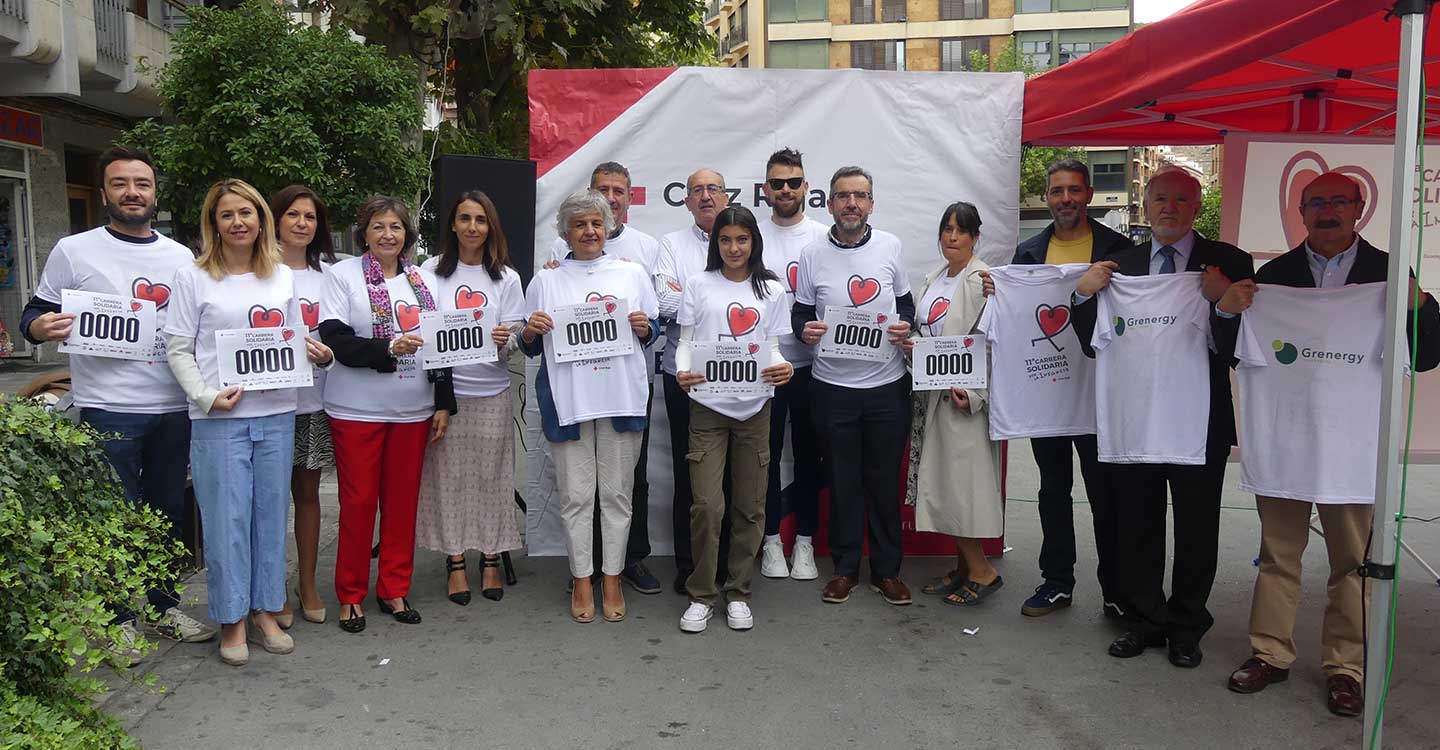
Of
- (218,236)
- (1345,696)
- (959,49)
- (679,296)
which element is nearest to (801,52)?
(959,49)

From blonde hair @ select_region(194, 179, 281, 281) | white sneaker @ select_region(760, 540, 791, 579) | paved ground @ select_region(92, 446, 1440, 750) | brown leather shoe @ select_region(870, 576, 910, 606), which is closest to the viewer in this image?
paved ground @ select_region(92, 446, 1440, 750)

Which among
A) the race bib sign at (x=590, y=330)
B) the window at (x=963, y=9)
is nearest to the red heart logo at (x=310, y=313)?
the race bib sign at (x=590, y=330)

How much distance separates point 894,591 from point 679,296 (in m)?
1.78

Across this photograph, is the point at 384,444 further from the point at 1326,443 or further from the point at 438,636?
the point at 1326,443

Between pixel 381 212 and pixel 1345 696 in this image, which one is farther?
pixel 381 212

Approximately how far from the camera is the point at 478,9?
405 inches

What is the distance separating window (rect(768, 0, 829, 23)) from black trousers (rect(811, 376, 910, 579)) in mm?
54306

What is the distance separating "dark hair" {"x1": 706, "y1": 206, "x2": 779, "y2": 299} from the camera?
505 cm

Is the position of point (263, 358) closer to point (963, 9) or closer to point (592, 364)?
point (592, 364)

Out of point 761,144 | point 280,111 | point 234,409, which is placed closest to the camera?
point 234,409

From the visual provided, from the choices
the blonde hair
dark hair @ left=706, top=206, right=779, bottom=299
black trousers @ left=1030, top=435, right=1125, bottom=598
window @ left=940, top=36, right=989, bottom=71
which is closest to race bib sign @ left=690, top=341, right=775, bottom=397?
dark hair @ left=706, top=206, right=779, bottom=299

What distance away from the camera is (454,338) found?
5.04 m

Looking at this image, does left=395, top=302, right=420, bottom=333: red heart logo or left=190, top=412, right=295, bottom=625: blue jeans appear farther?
left=395, top=302, right=420, bottom=333: red heart logo

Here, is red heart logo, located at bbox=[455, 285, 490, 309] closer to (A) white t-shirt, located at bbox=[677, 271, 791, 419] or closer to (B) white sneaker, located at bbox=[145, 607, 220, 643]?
(A) white t-shirt, located at bbox=[677, 271, 791, 419]
